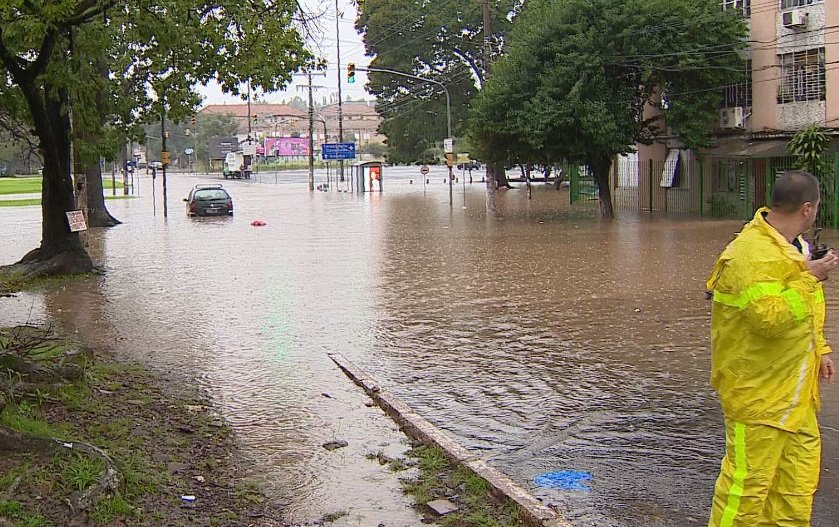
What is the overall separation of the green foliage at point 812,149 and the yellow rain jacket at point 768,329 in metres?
24.3

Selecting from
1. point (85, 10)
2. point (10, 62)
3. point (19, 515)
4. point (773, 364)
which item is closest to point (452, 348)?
point (19, 515)

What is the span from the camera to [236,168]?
105 m

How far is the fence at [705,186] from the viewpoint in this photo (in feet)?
92.1

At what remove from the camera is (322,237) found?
27.4 m

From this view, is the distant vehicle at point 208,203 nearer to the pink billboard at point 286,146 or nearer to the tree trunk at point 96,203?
the tree trunk at point 96,203

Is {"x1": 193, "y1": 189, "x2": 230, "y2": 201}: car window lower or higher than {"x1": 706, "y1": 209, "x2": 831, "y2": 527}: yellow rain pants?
higher


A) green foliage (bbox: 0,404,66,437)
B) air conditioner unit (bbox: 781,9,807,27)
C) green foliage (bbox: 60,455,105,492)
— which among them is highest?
air conditioner unit (bbox: 781,9,807,27)

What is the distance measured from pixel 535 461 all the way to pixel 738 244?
2.75 meters

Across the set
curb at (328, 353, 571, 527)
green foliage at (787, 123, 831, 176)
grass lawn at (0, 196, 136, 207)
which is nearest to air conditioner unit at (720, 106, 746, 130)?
green foliage at (787, 123, 831, 176)

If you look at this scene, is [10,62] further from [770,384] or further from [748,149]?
[748,149]

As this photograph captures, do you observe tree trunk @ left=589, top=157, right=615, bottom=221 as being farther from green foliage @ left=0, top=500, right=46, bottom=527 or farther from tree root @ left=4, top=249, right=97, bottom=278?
green foliage @ left=0, top=500, right=46, bottom=527

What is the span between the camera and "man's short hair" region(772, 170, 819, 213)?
4.25 metres

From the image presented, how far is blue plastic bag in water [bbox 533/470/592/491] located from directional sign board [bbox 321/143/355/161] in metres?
72.0

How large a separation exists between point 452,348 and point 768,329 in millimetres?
6918
